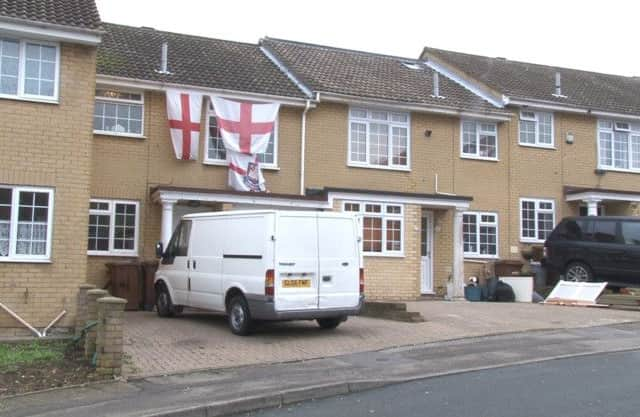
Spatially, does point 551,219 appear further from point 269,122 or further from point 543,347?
point 543,347

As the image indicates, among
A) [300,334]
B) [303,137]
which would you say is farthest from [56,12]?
[303,137]

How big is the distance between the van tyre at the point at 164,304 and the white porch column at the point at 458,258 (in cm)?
821

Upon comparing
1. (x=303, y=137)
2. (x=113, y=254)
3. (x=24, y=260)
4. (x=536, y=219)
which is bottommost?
(x=24, y=260)

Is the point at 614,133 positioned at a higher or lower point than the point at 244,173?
higher

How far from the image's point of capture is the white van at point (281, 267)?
458 inches

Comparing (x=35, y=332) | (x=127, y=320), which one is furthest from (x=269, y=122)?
(x=35, y=332)

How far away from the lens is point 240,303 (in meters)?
12.2

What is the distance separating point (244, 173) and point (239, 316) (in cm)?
682

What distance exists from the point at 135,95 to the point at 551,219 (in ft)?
42.5

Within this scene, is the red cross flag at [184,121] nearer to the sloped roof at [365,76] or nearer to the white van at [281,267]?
the sloped roof at [365,76]

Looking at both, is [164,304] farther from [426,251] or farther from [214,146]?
[426,251]

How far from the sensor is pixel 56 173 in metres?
12.6

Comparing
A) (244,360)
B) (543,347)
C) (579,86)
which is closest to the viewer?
Result: (244,360)

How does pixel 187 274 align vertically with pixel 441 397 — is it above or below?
above
